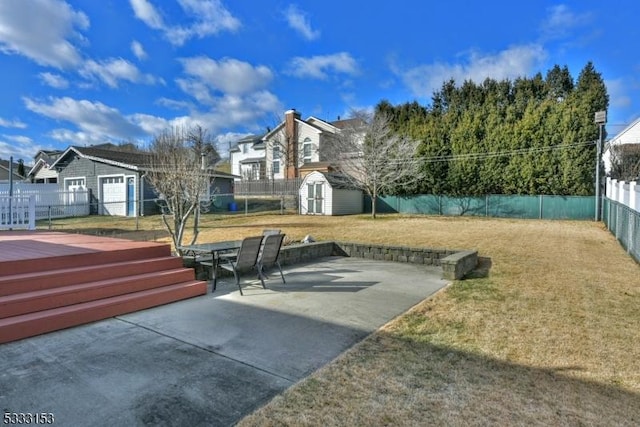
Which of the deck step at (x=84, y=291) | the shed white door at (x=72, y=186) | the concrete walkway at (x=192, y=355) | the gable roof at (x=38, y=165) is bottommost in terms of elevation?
the concrete walkway at (x=192, y=355)

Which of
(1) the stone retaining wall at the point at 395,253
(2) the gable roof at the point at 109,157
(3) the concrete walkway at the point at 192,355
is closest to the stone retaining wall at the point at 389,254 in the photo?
(1) the stone retaining wall at the point at 395,253

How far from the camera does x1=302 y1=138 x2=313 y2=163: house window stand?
33.5m

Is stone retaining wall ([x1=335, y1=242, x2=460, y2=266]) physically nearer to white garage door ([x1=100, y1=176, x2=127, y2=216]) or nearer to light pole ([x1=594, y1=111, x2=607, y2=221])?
light pole ([x1=594, y1=111, x2=607, y2=221])

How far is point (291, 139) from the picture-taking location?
33.5m

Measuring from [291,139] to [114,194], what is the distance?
1594 cm

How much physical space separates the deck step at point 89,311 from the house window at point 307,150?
28.8 meters

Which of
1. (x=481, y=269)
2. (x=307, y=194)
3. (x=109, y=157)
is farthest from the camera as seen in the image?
(x=307, y=194)

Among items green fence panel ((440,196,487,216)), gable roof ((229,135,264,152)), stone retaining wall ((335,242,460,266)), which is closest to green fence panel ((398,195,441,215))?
green fence panel ((440,196,487,216))

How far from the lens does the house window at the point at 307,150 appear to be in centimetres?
3350

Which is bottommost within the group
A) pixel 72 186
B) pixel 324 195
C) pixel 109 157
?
pixel 324 195

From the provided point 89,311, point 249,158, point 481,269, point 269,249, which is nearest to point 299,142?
point 249,158

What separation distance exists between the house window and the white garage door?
52.8 feet

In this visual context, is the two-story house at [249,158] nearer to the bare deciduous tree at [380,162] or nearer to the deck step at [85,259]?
the bare deciduous tree at [380,162]

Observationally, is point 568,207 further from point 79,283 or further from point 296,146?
point 79,283
